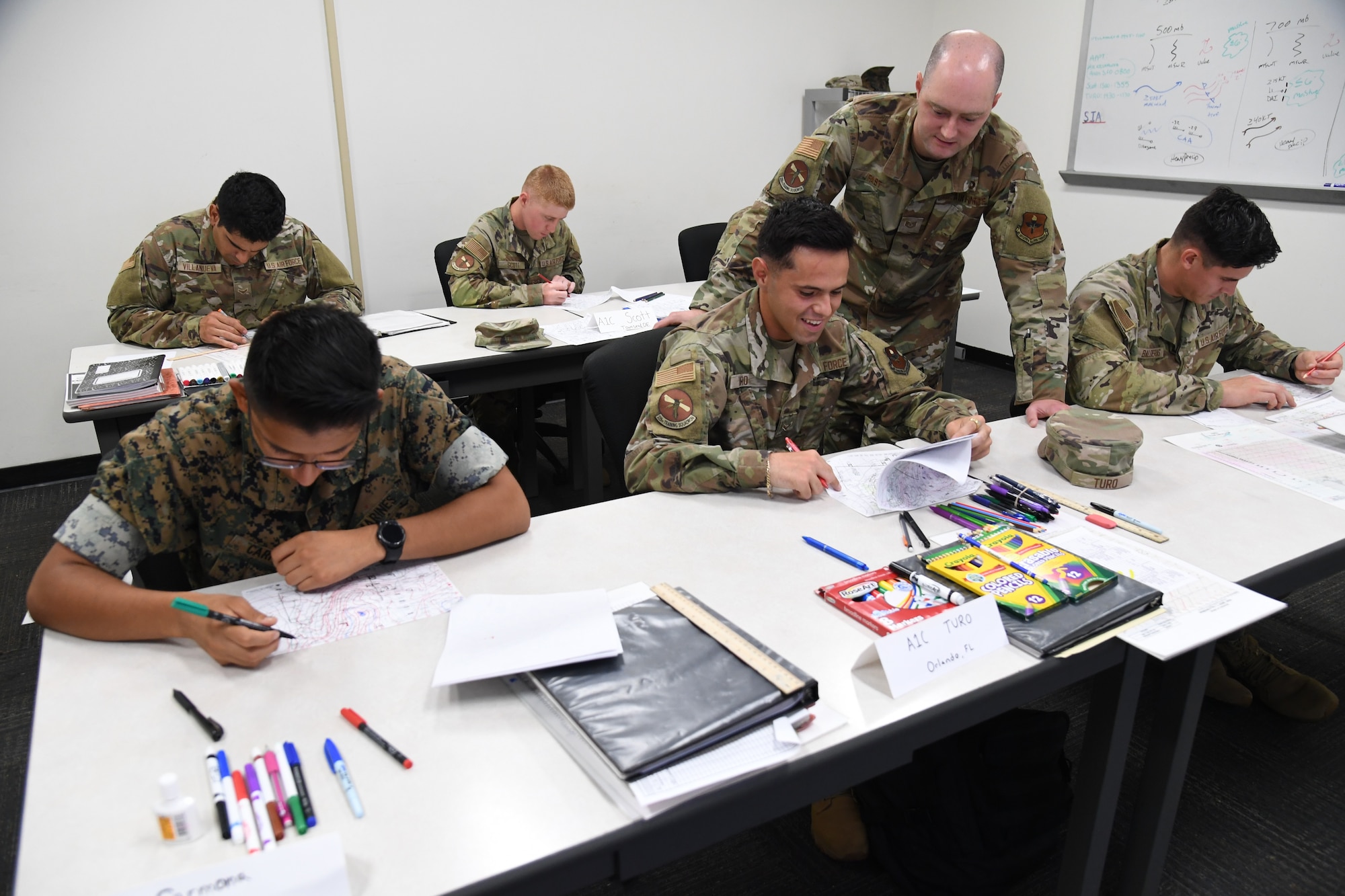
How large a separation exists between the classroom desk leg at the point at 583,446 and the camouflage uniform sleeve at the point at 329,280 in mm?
828

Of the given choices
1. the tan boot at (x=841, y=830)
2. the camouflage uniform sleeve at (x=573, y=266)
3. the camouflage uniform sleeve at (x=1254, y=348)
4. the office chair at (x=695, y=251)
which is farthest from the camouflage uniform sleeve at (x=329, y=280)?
the camouflage uniform sleeve at (x=1254, y=348)

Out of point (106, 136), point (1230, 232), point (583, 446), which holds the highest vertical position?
point (106, 136)

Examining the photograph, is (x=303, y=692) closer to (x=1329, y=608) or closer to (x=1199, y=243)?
(x=1199, y=243)

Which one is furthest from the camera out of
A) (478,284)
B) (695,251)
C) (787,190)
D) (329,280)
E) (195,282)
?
(695,251)

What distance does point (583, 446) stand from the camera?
10.2ft

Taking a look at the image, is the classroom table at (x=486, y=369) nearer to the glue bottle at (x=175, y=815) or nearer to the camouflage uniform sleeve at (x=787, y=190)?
the camouflage uniform sleeve at (x=787, y=190)

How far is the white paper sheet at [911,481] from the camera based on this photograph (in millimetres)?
1492

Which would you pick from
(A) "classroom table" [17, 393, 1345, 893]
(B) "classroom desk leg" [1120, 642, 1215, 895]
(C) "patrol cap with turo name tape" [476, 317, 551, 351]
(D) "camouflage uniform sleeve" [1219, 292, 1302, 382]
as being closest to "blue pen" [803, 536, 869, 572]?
(A) "classroom table" [17, 393, 1345, 893]

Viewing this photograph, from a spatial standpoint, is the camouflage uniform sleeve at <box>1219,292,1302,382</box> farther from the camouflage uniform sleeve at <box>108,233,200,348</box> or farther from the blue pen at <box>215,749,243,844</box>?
the camouflage uniform sleeve at <box>108,233,200,348</box>

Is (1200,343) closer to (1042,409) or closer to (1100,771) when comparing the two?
(1042,409)

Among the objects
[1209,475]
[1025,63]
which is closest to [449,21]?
[1025,63]

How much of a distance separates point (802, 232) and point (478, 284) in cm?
193

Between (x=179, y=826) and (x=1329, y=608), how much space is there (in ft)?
9.34

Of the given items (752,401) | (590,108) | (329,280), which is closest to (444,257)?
(329,280)
